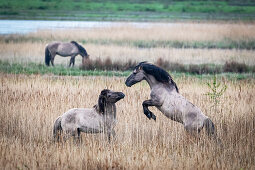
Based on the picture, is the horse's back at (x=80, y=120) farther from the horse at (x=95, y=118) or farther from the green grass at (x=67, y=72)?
the green grass at (x=67, y=72)

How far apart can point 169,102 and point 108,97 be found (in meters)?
1.19

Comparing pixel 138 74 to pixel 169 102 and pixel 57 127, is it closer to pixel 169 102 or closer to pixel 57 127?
pixel 169 102

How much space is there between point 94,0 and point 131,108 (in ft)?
202

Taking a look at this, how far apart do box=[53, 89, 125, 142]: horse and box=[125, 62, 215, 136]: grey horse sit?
2.73ft

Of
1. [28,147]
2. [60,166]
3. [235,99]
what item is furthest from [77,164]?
[235,99]

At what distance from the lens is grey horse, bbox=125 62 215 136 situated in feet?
24.3

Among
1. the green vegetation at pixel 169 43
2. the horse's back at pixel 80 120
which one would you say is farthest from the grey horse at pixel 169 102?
the green vegetation at pixel 169 43

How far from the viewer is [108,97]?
7.14 m

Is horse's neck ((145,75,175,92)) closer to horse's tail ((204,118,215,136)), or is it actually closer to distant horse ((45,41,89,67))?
horse's tail ((204,118,215,136))

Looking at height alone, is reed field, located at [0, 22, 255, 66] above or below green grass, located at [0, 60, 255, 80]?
above

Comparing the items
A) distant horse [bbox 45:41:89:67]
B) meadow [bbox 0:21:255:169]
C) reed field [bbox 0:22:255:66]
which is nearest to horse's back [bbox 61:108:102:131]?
meadow [bbox 0:21:255:169]

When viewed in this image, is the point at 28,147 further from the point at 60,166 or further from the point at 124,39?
the point at 124,39

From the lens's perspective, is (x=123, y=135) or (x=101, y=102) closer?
(x=101, y=102)

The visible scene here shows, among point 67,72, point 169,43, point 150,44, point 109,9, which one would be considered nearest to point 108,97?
point 67,72
